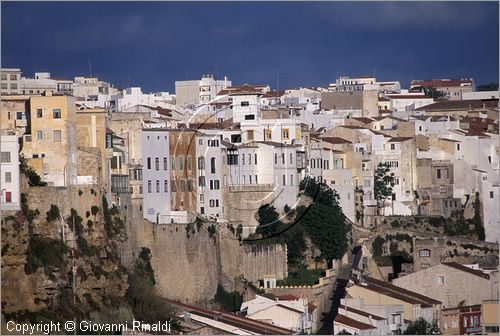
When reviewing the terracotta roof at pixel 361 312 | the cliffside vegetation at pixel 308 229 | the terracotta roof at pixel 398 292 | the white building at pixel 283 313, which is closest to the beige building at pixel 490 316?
the terracotta roof at pixel 398 292

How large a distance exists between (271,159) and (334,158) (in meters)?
4.32

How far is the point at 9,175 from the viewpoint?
2894 centimetres

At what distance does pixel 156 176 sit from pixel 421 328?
17.0ft

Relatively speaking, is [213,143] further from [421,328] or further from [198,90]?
[198,90]

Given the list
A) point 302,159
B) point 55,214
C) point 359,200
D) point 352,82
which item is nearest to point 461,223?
point 359,200

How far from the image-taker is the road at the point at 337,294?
32.2m

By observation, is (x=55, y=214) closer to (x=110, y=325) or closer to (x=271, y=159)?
(x=110, y=325)

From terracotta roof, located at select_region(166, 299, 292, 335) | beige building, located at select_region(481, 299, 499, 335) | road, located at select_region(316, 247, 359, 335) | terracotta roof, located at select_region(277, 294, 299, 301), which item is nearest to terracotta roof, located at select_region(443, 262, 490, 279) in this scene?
road, located at select_region(316, 247, 359, 335)

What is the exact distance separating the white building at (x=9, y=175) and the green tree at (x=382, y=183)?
1535 centimetres

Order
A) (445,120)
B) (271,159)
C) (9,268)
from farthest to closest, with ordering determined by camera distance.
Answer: (445,120) < (271,159) < (9,268)

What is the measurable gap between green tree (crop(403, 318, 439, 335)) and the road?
109 centimetres

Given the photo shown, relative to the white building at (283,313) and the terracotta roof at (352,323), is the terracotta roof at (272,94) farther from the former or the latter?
the terracotta roof at (352,323)

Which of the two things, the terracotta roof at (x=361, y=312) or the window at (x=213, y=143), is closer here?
the terracotta roof at (x=361, y=312)

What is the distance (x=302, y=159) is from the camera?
130 feet
